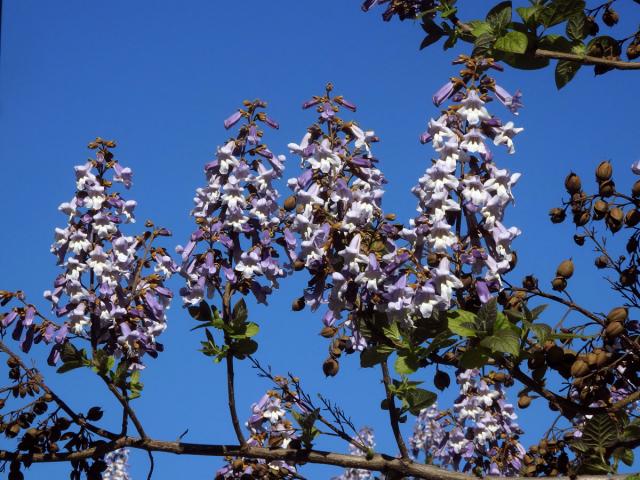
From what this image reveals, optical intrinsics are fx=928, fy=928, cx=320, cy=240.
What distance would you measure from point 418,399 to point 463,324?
2.21ft

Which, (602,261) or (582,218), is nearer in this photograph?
(582,218)

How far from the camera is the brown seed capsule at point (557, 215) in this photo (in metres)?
4.91

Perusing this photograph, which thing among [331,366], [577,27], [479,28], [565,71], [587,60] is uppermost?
[479,28]

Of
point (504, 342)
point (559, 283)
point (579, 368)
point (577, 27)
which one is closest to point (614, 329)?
point (579, 368)

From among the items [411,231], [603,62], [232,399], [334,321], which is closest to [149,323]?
[232,399]

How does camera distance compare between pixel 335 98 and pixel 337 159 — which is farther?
pixel 335 98

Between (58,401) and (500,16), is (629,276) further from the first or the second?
(58,401)

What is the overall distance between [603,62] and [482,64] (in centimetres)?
59

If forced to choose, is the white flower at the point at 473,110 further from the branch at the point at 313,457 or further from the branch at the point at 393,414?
the branch at the point at 313,457

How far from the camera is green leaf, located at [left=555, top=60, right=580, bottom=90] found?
4.79 meters

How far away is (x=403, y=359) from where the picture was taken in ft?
14.9

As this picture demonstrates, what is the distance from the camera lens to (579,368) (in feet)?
14.1

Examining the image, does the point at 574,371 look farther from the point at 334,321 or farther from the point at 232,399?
the point at 232,399

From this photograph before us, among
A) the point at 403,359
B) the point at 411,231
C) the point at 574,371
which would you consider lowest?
the point at 574,371
